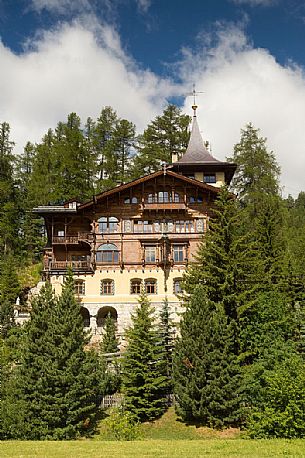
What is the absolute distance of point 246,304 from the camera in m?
24.8

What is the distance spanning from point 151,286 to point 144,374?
13322mm

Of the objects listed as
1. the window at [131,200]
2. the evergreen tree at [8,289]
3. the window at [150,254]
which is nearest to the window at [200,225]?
the window at [150,254]

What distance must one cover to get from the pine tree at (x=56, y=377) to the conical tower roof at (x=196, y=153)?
2263cm

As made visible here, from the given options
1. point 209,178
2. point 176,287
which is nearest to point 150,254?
point 176,287

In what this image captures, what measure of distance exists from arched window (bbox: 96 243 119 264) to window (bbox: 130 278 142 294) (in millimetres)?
2206

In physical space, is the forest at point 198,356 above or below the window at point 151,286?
below

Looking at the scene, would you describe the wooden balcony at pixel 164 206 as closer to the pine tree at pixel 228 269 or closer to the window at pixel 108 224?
the window at pixel 108 224

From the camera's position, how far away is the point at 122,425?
21.3 metres

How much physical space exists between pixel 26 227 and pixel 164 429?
32.3 m

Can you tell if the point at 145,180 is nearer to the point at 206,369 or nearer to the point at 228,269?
the point at 228,269

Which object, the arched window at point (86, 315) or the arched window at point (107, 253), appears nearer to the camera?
the arched window at point (86, 315)

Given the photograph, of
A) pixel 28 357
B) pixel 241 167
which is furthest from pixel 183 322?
pixel 241 167

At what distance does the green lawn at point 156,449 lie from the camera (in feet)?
44.3

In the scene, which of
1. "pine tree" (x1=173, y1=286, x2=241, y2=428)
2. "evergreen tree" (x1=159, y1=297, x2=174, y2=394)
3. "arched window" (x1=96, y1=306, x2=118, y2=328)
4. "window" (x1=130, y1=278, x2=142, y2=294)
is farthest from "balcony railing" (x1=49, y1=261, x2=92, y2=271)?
"pine tree" (x1=173, y1=286, x2=241, y2=428)
